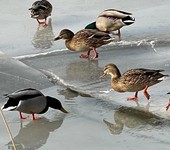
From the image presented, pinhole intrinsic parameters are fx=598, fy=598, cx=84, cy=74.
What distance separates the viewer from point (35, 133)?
19.1 feet

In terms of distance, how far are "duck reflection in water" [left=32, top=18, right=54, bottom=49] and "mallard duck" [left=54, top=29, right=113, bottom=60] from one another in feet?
1.59

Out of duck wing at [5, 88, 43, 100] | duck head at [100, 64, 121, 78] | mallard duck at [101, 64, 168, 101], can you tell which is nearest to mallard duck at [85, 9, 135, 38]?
duck head at [100, 64, 121, 78]

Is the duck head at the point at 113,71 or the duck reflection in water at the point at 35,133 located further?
the duck head at the point at 113,71

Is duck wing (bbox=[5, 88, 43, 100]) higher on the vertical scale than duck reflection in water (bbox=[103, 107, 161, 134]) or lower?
higher

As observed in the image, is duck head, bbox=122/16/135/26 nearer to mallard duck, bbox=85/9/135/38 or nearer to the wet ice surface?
mallard duck, bbox=85/9/135/38

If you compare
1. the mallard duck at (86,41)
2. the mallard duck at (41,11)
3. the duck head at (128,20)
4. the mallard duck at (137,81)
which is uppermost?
the mallard duck at (41,11)

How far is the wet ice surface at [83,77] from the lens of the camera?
18.5 ft

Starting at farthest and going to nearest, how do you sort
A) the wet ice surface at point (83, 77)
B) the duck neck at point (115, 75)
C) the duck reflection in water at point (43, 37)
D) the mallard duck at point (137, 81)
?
the duck reflection in water at point (43, 37), the duck neck at point (115, 75), the mallard duck at point (137, 81), the wet ice surface at point (83, 77)

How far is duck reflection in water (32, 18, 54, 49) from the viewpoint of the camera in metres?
9.20

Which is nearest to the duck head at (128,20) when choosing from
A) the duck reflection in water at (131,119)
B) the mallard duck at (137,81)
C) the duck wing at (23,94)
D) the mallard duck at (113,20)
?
the mallard duck at (113,20)

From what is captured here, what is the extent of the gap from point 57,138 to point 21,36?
4278 mm

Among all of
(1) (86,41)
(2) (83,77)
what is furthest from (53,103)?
(1) (86,41)

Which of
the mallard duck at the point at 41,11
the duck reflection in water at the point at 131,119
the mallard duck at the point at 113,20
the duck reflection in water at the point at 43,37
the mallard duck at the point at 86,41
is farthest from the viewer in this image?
the mallard duck at the point at 41,11

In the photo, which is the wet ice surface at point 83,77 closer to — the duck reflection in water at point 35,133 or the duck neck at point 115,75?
the duck reflection in water at point 35,133
